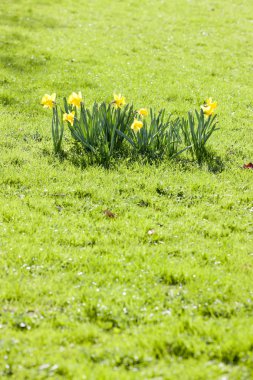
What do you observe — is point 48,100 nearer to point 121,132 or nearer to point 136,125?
point 121,132

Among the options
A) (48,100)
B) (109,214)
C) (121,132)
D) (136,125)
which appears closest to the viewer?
(109,214)

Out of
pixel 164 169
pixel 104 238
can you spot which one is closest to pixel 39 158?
pixel 164 169

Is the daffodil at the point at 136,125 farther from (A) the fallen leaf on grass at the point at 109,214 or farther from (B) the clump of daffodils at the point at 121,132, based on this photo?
(A) the fallen leaf on grass at the point at 109,214

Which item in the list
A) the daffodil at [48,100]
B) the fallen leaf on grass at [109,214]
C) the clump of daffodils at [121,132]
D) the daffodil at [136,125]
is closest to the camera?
the fallen leaf on grass at [109,214]

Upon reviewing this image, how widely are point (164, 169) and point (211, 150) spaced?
766 millimetres

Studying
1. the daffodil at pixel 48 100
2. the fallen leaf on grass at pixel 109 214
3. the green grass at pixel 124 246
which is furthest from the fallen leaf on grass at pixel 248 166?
the daffodil at pixel 48 100

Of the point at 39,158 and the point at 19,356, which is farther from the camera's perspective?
the point at 39,158

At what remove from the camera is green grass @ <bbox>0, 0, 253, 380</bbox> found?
3.11 meters

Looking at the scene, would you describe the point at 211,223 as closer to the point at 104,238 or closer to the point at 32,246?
the point at 104,238

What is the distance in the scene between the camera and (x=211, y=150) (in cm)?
632

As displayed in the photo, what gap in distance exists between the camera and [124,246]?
14.4 feet

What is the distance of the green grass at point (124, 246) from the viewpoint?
311cm

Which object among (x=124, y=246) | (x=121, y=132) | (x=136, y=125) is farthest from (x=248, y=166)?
(x=124, y=246)

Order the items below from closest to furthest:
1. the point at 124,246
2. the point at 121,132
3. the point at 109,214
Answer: the point at 124,246
the point at 109,214
the point at 121,132
